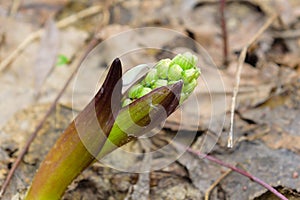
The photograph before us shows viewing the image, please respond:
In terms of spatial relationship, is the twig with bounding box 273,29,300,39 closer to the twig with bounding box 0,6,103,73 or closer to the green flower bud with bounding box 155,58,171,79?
the twig with bounding box 0,6,103,73

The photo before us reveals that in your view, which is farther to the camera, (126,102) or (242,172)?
(242,172)

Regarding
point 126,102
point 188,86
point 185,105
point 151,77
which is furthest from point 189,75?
point 185,105

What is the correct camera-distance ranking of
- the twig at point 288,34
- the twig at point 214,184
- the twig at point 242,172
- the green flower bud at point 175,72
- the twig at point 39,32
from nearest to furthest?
the green flower bud at point 175,72 → the twig at point 242,172 → the twig at point 214,184 → the twig at point 39,32 → the twig at point 288,34

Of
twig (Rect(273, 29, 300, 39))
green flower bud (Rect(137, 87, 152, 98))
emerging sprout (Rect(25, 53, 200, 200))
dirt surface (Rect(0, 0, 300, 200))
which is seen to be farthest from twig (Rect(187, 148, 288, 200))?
twig (Rect(273, 29, 300, 39))

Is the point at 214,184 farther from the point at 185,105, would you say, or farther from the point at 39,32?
the point at 39,32

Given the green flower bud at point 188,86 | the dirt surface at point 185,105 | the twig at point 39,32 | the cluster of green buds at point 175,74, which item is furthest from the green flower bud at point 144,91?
the twig at point 39,32

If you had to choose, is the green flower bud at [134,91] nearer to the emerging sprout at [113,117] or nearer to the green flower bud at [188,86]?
the emerging sprout at [113,117]
